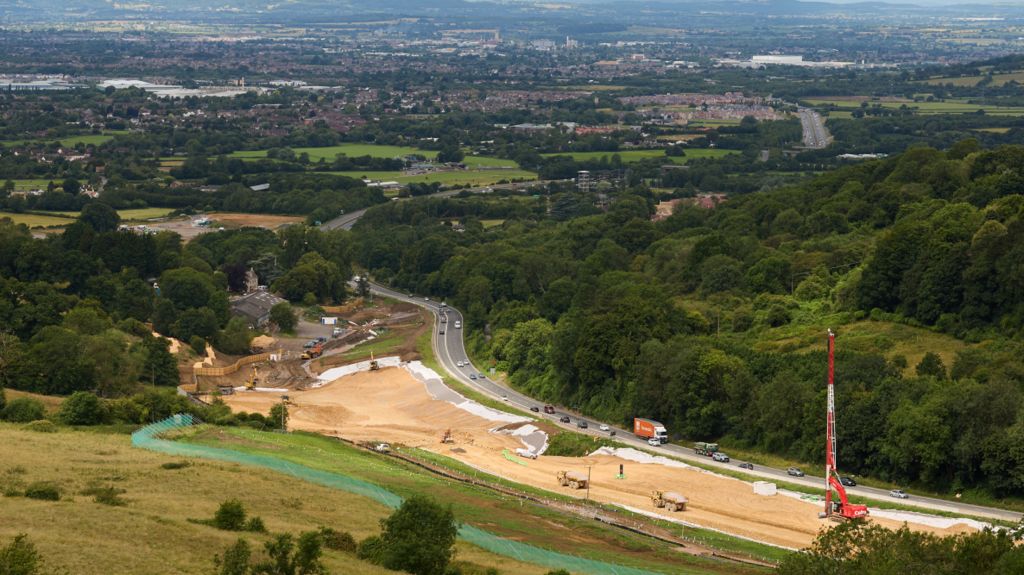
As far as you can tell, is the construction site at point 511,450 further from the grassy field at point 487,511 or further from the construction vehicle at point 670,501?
the grassy field at point 487,511

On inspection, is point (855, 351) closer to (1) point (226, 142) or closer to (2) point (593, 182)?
(2) point (593, 182)

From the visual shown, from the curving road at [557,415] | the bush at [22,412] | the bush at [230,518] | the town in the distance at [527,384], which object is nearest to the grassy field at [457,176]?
the town in the distance at [527,384]

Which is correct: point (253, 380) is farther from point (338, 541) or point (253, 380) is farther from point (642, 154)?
point (642, 154)

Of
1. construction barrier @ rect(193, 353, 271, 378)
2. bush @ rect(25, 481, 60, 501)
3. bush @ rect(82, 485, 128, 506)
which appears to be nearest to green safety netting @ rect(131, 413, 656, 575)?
bush @ rect(82, 485, 128, 506)

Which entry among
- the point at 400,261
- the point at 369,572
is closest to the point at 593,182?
the point at 400,261

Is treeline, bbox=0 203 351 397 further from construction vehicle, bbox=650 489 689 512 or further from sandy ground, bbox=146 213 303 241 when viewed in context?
construction vehicle, bbox=650 489 689 512

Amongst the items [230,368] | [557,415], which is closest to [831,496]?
[557,415]
